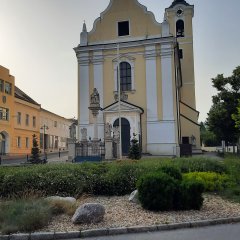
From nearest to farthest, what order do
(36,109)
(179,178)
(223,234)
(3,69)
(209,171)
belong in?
(223,234) → (179,178) → (209,171) → (3,69) → (36,109)

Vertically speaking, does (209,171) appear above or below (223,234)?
above

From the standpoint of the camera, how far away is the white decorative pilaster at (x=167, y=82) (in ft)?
108

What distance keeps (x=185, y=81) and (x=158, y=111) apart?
14.7 meters

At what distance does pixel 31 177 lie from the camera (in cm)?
1088

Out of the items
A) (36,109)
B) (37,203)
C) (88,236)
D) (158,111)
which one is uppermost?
(36,109)

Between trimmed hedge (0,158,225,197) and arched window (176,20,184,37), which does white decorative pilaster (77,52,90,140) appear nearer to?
arched window (176,20,184,37)

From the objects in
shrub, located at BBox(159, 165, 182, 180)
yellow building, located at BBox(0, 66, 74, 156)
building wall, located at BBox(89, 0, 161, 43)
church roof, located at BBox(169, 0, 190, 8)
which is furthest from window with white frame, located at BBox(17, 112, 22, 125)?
shrub, located at BBox(159, 165, 182, 180)

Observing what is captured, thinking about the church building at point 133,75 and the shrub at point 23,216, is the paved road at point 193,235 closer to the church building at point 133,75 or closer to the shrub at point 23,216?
the shrub at point 23,216

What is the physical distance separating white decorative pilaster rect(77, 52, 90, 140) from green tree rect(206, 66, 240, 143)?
532 inches

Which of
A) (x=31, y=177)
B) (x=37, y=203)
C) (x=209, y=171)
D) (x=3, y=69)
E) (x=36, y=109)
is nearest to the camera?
(x=37, y=203)

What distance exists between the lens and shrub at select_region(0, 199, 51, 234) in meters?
7.33

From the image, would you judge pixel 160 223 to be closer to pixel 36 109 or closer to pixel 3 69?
pixel 3 69

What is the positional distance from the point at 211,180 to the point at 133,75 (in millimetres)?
23415

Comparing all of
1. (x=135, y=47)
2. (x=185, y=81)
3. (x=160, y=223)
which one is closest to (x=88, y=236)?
(x=160, y=223)
